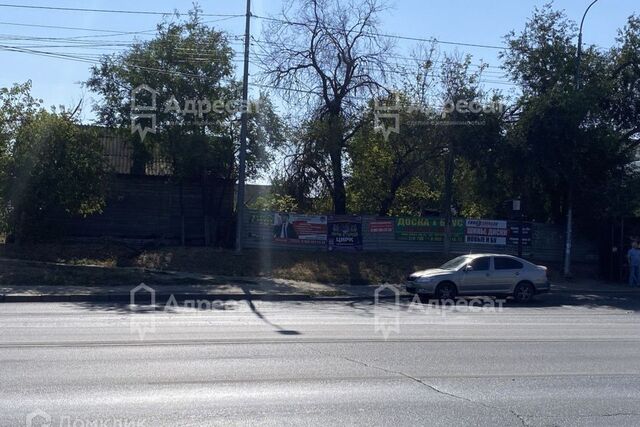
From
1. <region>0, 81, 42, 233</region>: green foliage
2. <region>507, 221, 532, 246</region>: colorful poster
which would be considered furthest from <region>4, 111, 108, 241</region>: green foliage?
<region>507, 221, 532, 246</region>: colorful poster

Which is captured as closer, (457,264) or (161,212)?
(457,264)

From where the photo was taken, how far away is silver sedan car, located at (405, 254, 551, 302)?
69.5 ft

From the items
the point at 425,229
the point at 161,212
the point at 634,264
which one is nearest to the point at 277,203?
the point at 161,212

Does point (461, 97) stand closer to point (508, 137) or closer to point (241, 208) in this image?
point (508, 137)

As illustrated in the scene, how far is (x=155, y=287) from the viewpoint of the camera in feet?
72.7

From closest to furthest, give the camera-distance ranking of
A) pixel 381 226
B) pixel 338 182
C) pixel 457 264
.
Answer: pixel 457 264
pixel 381 226
pixel 338 182

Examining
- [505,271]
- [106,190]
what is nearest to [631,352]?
[505,271]

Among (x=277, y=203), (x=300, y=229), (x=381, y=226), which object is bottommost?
(x=300, y=229)

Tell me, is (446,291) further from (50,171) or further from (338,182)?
(50,171)

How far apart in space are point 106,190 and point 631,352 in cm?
2055

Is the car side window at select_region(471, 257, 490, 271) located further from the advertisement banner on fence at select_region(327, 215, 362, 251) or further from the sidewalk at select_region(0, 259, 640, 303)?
the advertisement banner on fence at select_region(327, 215, 362, 251)

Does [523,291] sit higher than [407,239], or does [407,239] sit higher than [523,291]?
[407,239]

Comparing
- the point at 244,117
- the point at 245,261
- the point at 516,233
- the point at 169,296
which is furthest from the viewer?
the point at 516,233

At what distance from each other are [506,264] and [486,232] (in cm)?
823
